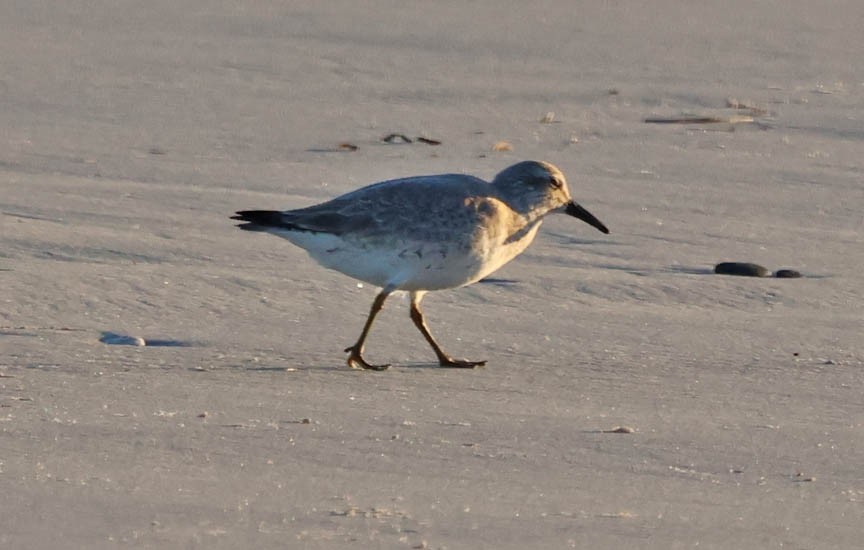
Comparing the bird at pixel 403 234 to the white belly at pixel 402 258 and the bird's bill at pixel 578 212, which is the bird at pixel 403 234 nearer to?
the white belly at pixel 402 258

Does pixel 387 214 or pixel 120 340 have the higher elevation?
pixel 387 214

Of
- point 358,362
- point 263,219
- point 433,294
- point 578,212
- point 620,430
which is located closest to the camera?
point 620,430

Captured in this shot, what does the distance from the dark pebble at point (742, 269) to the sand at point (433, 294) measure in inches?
4.7

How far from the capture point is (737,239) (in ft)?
23.8

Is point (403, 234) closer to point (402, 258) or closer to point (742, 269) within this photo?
point (402, 258)

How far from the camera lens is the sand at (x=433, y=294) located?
161 inches

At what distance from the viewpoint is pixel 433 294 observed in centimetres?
670

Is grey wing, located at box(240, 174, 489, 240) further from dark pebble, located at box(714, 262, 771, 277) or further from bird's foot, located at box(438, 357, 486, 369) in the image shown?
dark pebble, located at box(714, 262, 771, 277)

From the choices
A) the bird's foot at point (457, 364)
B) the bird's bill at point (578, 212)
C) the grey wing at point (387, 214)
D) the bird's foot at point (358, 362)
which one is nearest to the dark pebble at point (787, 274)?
the bird's bill at point (578, 212)

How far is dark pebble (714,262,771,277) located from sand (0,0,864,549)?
0.12 metres

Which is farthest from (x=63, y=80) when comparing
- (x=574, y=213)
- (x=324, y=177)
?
(x=574, y=213)

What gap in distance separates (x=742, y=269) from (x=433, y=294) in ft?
3.88

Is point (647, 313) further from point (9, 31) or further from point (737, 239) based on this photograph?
point (9, 31)

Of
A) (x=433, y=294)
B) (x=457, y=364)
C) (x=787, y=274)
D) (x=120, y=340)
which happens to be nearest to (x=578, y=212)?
(x=433, y=294)
